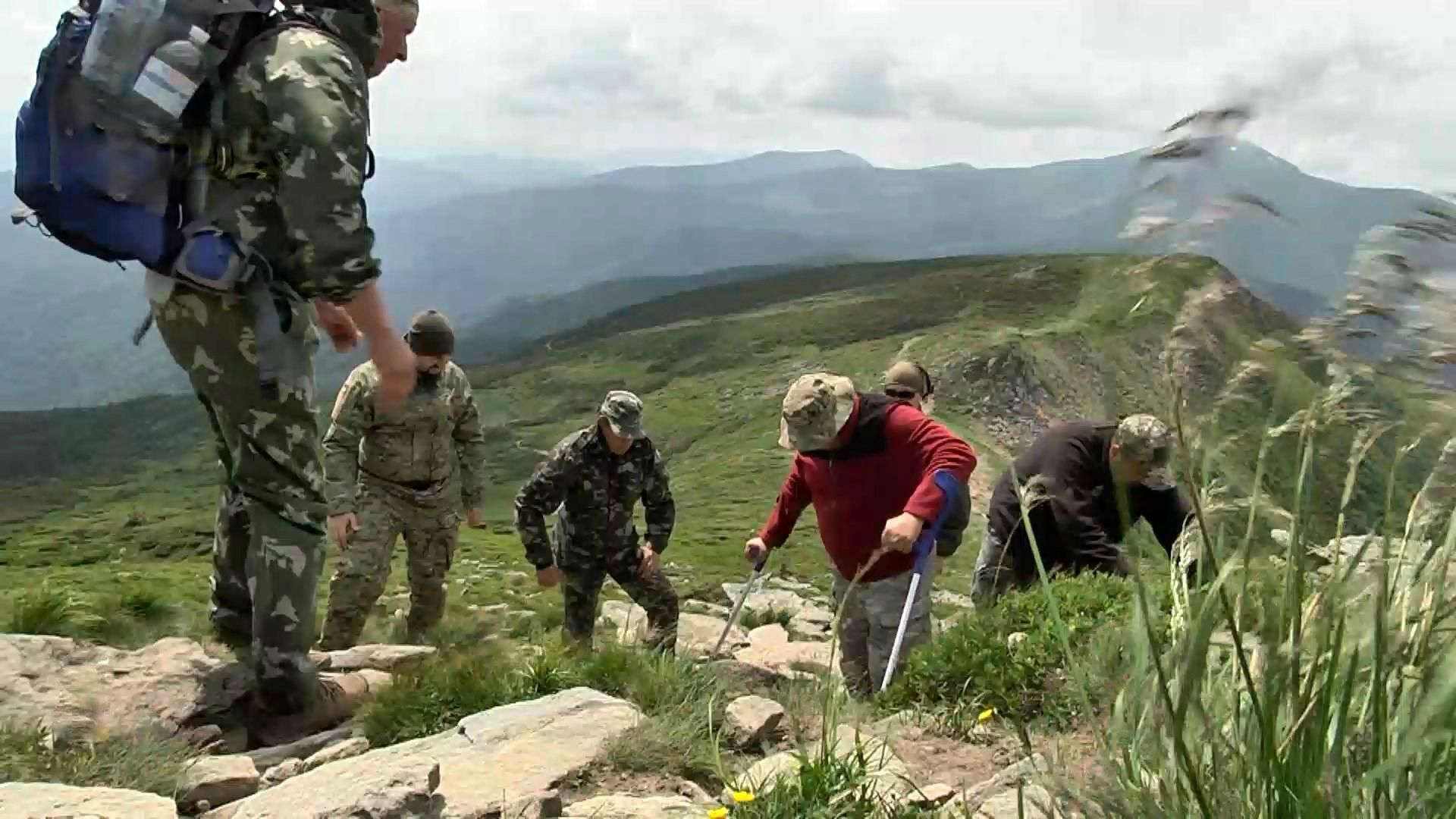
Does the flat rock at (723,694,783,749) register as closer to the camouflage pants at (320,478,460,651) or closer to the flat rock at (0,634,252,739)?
the flat rock at (0,634,252,739)

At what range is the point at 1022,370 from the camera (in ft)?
188

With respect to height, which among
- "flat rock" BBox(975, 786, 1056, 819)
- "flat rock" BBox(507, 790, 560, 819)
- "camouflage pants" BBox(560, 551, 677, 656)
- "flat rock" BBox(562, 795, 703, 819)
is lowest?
"camouflage pants" BBox(560, 551, 677, 656)

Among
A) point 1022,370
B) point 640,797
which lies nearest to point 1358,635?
point 640,797

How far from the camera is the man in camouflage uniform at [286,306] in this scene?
4.02 metres

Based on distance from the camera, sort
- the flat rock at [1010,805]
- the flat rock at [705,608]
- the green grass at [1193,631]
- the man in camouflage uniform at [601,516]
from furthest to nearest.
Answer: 1. the flat rock at [705,608]
2. the man in camouflage uniform at [601,516]
3. the flat rock at [1010,805]
4. the green grass at [1193,631]

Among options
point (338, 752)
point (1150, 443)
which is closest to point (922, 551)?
point (338, 752)

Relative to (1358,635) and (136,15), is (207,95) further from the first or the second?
(1358,635)

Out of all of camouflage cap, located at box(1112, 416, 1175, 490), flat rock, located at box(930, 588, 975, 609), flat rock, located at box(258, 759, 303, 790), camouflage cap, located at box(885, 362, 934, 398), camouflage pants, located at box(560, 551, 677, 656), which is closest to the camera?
camouflage cap, located at box(1112, 416, 1175, 490)

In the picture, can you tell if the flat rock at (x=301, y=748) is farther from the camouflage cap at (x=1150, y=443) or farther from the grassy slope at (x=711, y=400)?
the camouflage cap at (x=1150, y=443)

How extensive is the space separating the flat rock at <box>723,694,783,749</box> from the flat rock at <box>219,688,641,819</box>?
0.38 metres

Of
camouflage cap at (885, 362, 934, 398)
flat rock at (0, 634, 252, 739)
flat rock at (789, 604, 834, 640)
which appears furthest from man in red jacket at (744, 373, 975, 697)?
flat rock at (789, 604, 834, 640)

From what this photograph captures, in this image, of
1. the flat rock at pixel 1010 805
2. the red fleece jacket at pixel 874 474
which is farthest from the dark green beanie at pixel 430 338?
the flat rock at pixel 1010 805

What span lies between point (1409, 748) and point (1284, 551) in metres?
0.58

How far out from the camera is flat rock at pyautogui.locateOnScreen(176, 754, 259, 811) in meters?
4.00
